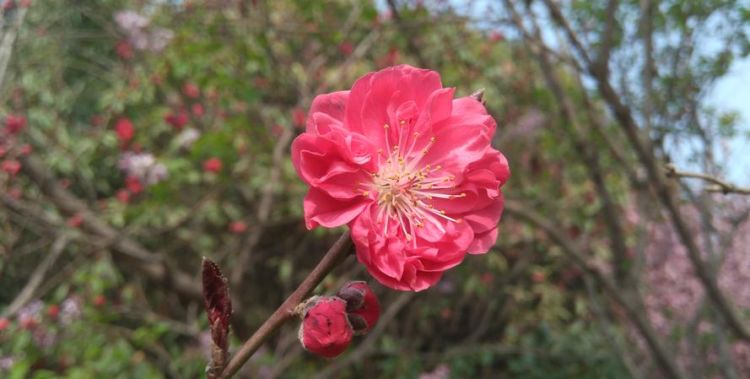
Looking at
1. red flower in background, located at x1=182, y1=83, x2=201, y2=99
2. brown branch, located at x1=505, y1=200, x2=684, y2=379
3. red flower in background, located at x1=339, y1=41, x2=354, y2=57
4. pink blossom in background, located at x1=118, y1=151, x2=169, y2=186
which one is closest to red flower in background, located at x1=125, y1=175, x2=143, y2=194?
pink blossom in background, located at x1=118, y1=151, x2=169, y2=186

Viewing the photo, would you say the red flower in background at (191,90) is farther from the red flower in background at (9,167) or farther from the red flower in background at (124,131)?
the red flower in background at (9,167)

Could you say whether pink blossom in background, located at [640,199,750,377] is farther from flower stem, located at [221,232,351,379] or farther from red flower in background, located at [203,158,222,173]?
flower stem, located at [221,232,351,379]

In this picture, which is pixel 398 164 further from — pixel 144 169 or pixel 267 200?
pixel 144 169

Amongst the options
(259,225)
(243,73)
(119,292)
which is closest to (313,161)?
(259,225)

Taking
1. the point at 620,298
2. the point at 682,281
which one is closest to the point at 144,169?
the point at 620,298

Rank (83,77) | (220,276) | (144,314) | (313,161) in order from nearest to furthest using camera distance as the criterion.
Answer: (220,276), (313,161), (144,314), (83,77)

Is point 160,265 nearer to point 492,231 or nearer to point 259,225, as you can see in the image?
point 259,225
